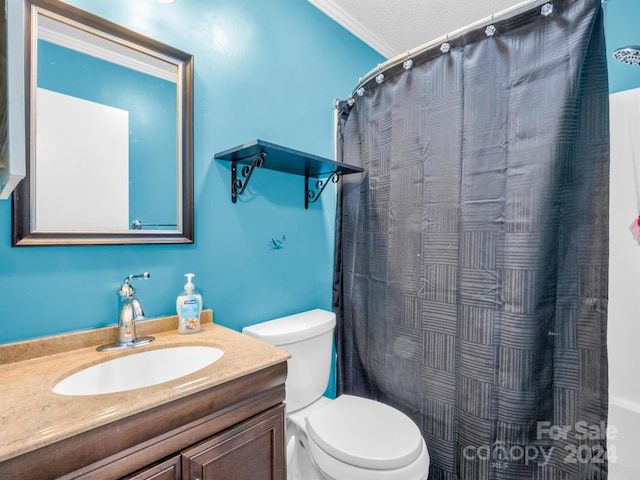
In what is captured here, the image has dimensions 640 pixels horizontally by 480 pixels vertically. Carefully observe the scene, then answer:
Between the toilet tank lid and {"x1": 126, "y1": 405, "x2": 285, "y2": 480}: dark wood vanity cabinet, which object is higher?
the toilet tank lid

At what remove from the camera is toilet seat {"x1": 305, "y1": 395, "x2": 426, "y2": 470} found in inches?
41.9

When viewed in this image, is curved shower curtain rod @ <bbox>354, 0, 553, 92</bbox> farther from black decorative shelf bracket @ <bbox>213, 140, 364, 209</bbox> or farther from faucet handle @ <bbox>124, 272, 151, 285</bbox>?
faucet handle @ <bbox>124, 272, 151, 285</bbox>

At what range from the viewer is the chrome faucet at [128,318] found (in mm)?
1026

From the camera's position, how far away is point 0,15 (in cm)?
56

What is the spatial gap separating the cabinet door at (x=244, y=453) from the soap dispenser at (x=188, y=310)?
428 mm

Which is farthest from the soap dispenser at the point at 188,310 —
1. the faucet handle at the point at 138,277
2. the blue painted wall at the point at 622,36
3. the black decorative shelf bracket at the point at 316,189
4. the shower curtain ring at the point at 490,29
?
the blue painted wall at the point at 622,36

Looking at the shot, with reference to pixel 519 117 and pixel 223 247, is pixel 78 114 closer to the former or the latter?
pixel 223 247

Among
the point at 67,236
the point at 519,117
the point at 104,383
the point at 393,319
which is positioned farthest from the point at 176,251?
the point at 519,117

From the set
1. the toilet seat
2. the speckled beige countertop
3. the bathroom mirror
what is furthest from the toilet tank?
the bathroom mirror

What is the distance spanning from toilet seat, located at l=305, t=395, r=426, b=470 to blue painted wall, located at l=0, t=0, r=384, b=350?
0.51 meters

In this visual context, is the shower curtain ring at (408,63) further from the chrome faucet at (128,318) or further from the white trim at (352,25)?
the chrome faucet at (128,318)

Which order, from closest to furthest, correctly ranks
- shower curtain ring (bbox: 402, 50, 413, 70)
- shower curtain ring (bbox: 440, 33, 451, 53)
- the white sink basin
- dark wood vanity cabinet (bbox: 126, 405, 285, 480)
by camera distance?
dark wood vanity cabinet (bbox: 126, 405, 285, 480), the white sink basin, shower curtain ring (bbox: 440, 33, 451, 53), shower curtain ring (bbox: 402, 50, 413, 70)

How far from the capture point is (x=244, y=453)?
0.86 metres

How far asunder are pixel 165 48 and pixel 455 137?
1.17m
